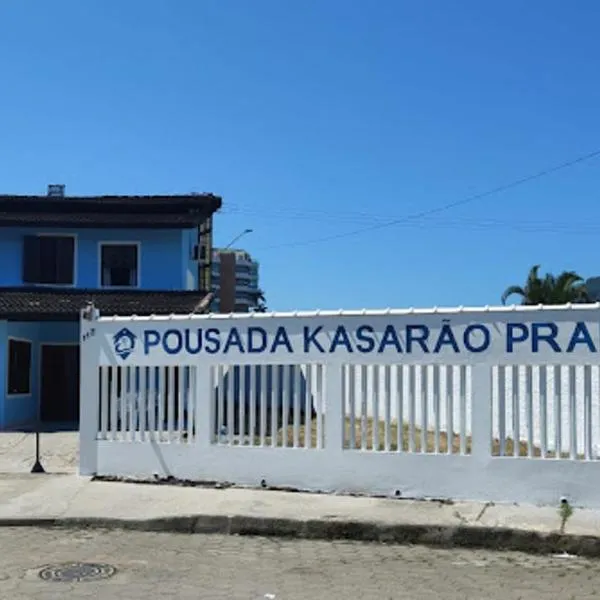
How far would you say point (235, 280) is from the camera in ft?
137

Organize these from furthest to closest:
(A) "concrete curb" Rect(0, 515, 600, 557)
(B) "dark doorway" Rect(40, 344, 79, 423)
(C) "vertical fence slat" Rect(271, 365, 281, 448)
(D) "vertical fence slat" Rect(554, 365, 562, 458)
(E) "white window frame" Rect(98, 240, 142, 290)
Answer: (E) "white window frame" Rect(98, 240, 142, 290) < (B) "dark doorway" Rect(40, 344, 79, 423) < (C) "vertical fence slat" Rect(271, 365, 281, 448) < (D) "vertical fence slat" Rect(554, 365, 562, 458) < (A) "concrete curb" Rect(0, 515, 600, 557)

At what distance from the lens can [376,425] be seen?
10008 mm

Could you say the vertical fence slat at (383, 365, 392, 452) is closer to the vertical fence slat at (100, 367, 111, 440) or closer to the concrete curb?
the concrete curb

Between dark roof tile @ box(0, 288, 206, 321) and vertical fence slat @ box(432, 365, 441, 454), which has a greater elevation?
dark roof tile @ box(0, 288, 206, 321)

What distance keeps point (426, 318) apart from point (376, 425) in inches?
56.4

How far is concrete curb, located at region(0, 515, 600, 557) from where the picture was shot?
7.98 m

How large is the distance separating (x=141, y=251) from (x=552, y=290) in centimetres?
2480

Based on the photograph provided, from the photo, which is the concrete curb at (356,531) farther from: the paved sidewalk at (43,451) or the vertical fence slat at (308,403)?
the paved sidewalk at (43,451)

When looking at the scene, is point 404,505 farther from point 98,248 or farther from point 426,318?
point 98,248

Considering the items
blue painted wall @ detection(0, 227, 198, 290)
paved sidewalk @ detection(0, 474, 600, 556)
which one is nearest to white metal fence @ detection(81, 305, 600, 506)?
paved sidewalk @ detection(0, 474, 600, 556)

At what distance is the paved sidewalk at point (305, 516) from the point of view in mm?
8211

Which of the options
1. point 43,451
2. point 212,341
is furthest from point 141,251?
point 212,341

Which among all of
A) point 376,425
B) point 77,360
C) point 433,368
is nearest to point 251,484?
point 376,425

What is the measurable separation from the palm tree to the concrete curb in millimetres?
33741
